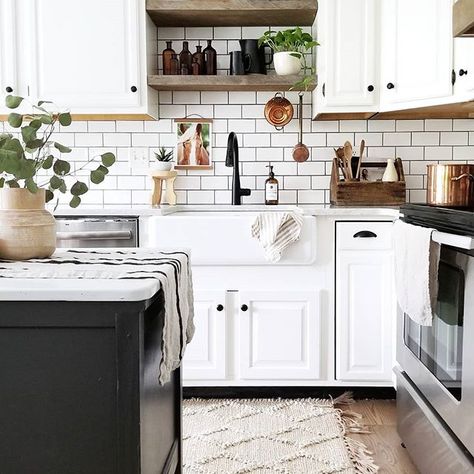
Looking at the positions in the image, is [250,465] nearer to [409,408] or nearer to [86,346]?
[409,408]

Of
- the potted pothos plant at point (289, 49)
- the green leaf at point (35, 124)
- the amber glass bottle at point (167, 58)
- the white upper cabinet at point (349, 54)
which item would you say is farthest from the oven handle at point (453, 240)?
the amber glass bottle at point (167, 58)

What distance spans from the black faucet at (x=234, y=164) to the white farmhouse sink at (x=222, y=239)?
0.55 metres

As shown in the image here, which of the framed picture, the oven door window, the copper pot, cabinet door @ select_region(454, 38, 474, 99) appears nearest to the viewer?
the oven door window

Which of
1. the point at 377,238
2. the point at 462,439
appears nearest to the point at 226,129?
the point at 377,238

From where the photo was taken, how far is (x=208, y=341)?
9.57 feet

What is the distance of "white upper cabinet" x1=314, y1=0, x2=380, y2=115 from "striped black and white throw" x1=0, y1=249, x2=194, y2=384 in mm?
1795

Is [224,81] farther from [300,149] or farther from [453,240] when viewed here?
[453,240]

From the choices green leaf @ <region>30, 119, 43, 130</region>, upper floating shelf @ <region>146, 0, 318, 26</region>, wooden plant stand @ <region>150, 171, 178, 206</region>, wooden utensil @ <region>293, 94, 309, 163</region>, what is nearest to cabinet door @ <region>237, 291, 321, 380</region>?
wooden plant stand @ <region>150, 171, 178, 206</region>

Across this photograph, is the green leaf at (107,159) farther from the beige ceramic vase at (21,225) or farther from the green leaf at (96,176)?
the beige ceramic vase at (21,225)

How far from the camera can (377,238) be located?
2.89 metres

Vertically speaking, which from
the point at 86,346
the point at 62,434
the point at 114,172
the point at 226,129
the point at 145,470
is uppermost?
the point at 226,129

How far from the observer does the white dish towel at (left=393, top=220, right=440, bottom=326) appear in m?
1.94

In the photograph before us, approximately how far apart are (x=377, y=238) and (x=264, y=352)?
2.39 feet

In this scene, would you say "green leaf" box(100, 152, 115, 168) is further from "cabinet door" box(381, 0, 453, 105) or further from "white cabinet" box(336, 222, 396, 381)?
"cabinet door" box(381, 0, 453, 105)
